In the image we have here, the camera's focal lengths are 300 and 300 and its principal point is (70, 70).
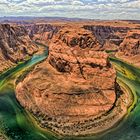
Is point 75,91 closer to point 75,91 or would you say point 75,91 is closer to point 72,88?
point 75,91

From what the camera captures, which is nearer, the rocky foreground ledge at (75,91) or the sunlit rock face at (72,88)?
the rocky foreground ledge at (75,91)

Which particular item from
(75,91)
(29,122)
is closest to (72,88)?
(75,91)

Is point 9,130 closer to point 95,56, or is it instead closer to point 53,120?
point 53,120

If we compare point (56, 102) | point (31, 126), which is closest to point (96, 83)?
point (56, 102)

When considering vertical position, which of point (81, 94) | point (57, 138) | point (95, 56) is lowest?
point (57, 138)

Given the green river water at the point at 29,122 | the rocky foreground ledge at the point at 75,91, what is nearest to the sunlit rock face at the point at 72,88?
the rocky foreground ledge at the point at 75,91

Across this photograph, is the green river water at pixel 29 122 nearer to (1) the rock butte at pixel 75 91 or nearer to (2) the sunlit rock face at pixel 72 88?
(1) the rock butte at pixel 75 91

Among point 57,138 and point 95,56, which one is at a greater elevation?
point 95,56

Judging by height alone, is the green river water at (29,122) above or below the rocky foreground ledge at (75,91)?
below
